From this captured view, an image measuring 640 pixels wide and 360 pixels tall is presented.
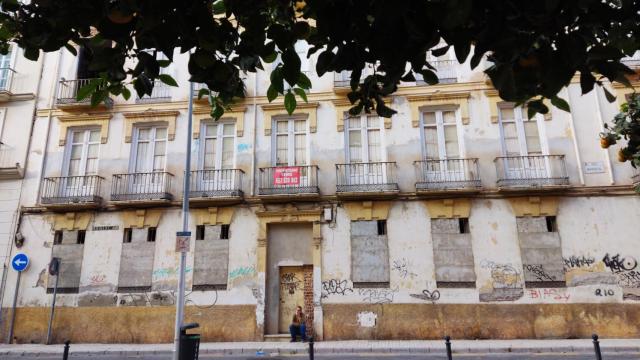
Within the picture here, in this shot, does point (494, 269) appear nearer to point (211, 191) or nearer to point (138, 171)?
point (211, 191)

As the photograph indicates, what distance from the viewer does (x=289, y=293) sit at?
1592cm

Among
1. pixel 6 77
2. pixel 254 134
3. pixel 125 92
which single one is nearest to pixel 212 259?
pixel 254 134

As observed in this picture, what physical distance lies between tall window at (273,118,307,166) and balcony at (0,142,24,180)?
988cm

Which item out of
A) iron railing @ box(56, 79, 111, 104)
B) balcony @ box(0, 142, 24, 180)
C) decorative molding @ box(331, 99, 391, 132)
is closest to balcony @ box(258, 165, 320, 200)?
decorative molding @ box(331, 99, 391, 132)

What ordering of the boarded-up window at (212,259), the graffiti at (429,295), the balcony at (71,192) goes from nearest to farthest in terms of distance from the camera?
the graffiti at (429,295), the boarded-up window at (212,259), the balcony at (71,192)

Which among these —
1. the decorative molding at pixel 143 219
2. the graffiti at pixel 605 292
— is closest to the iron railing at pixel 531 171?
the graffiti at pixel 605 292

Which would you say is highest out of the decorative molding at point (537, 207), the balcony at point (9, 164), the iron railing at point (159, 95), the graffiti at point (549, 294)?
the iron railing at point (159, 95)

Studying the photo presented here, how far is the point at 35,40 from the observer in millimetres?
2973

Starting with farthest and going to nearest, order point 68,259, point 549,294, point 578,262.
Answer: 1. point 68,259
2. point 578,262
3. point 549,294

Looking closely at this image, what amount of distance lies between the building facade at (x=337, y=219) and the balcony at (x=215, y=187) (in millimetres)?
73

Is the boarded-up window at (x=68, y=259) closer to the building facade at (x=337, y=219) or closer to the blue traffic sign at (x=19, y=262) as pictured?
the building facade at (x=337, y=219)

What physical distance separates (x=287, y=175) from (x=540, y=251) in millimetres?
8801

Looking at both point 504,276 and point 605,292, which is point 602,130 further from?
point 504,276

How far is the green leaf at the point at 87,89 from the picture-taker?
326cm
